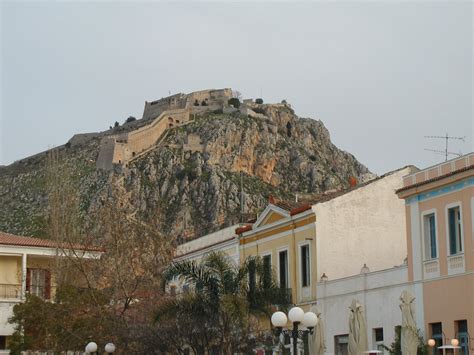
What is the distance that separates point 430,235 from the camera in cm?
3225

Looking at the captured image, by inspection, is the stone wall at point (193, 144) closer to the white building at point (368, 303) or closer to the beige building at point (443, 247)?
the white building at point (368, 303)

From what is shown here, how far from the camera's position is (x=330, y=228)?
40.4 meters

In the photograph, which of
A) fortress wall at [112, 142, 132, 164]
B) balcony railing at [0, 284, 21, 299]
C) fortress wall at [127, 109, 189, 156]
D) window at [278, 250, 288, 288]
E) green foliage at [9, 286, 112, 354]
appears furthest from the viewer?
fortress wall at [127, 109, 189, 156]

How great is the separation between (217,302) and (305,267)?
1066 cm

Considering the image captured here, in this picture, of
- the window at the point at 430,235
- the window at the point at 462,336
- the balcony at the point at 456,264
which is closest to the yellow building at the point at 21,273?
the window at the point at 430,235

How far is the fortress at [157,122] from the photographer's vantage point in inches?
5924

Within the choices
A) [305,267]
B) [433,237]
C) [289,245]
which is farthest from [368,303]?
[289,245]

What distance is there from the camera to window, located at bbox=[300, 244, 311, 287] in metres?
40.8

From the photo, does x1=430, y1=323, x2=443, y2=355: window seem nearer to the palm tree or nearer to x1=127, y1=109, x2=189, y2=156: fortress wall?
the palm tree

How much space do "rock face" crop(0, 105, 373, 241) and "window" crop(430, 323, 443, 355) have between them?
3311 inches

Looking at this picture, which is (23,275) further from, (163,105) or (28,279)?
(163,105)

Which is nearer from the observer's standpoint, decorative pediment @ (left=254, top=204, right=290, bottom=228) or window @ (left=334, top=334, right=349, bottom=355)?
window @ (left=334, top=334, right=349, bottom=355)

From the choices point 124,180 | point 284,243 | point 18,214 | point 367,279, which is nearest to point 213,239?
point 284,243

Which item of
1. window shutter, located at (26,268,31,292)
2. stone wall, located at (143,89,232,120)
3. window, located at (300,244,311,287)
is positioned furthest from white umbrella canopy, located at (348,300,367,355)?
stone wall, located at (143,89,232,120)
